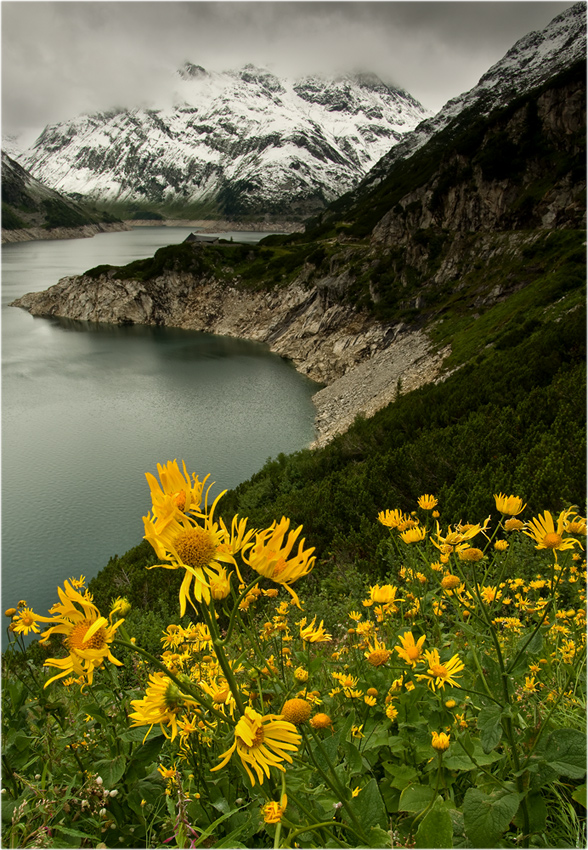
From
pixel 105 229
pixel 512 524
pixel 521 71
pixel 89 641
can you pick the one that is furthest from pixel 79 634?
pixel 105 229

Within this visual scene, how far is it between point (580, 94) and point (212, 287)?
3871 cm

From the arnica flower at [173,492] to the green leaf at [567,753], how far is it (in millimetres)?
1451

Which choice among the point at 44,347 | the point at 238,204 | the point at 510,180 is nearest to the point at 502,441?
the point at 510,180

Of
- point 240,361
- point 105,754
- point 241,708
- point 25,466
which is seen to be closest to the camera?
point 241,708

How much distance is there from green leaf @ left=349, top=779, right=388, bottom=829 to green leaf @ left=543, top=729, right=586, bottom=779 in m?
0.62

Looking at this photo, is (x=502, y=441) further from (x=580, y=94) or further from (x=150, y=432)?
(x=580, y=94)

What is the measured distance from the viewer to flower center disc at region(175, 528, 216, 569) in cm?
109

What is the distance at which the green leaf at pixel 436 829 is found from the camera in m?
1.19

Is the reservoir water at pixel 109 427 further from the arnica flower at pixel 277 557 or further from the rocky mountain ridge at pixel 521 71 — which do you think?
the rocky mountain ridge at pixel 521 71

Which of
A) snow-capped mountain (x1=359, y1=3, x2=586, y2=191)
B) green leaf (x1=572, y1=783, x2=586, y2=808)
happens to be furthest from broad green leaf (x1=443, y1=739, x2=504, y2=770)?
snow-capped mountain (x1=359, y1=3, x2=586, y2=191)

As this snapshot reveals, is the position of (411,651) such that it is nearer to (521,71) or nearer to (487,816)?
(487,816)

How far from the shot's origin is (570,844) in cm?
147

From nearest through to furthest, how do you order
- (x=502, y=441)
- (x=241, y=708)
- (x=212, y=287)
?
(x=241, y=708) < (x=502, y=441) < (x=212, y=287)

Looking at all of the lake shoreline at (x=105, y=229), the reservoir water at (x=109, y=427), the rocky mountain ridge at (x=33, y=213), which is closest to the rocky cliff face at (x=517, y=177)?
the reservoir water at (x=109, y=427)
